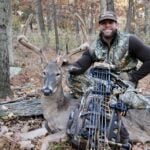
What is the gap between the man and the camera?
6.47m

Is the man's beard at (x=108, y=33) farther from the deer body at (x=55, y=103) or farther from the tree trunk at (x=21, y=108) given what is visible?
the tree trunk at (x=21, y=108)

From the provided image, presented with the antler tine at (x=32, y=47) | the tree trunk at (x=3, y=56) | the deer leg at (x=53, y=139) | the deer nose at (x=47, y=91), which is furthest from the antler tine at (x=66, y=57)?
the tree trunk at (x=3, y=56)

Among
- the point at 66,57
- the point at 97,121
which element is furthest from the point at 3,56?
the point at 97,121

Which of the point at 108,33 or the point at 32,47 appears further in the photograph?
the point at 32,47

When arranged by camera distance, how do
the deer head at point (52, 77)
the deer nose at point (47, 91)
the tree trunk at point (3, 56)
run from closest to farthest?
the deer nose at point (47, 91) → the deer head at point (52, 77) → the tree trunk at point (3, 56)

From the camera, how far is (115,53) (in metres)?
6.59

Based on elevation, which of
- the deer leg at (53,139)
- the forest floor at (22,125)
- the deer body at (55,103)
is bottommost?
the forest floor at (22,125)

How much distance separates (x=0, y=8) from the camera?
7.93 m

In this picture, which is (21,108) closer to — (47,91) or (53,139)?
(47,91)

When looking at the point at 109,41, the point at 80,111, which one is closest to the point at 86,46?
the point at 109,41

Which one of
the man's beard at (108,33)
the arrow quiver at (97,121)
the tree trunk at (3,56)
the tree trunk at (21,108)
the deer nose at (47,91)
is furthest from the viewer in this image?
the tree trunk at (3,56)

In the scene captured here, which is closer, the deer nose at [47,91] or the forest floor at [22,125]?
the forest floor at [22,125]

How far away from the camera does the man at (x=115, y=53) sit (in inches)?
255

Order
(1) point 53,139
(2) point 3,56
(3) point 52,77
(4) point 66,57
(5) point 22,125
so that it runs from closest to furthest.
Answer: (1) point 53,139 → (3) point 52,77 → (4) point 66,57 → (5) point 22,125 → (2) point 3,56
